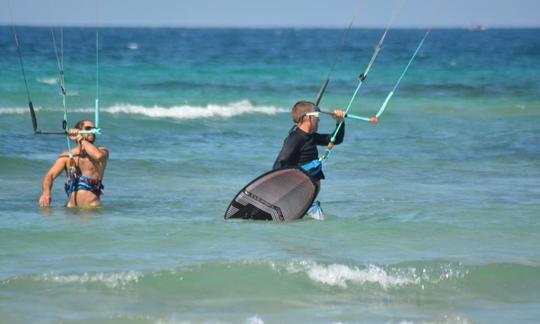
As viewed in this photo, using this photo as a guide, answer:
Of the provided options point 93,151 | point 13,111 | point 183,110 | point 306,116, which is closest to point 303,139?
point 306,116

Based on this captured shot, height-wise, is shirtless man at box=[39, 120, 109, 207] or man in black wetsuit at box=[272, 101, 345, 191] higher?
man in black wetsuit at box=[272, 101, 345, 191]

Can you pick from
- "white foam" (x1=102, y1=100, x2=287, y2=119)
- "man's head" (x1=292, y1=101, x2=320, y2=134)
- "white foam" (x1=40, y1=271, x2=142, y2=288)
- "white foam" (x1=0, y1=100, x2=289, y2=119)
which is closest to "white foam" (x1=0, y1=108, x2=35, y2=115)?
"white foam" (x1=0, y1=100, x2=289, y2=119)

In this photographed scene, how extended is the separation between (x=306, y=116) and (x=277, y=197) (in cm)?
79

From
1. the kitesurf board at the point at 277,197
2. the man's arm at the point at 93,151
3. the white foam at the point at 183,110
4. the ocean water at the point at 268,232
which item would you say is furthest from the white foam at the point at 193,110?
the kitesurf board at the point at 277,197

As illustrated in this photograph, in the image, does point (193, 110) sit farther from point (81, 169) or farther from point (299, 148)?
point (299, 148)

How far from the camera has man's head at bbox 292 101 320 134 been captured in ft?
30.3

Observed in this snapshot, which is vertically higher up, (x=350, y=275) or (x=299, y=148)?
(x=299, y=148)

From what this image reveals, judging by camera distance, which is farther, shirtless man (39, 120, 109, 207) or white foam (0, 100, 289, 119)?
white foam (0, 100, 289, 119)

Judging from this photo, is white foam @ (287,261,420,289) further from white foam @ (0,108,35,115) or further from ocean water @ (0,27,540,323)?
white foam @ (0,108,35,115)

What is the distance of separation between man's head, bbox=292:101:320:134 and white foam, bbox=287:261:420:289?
1.74 m

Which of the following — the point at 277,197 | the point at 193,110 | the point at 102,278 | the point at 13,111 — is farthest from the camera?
the point at 193,110

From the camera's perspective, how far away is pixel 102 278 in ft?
24.6

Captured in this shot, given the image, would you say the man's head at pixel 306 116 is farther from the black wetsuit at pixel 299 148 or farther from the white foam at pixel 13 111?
the white foam at pixel 13 111

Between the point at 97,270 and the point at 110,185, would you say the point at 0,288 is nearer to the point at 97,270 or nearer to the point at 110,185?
the point at 97,270
